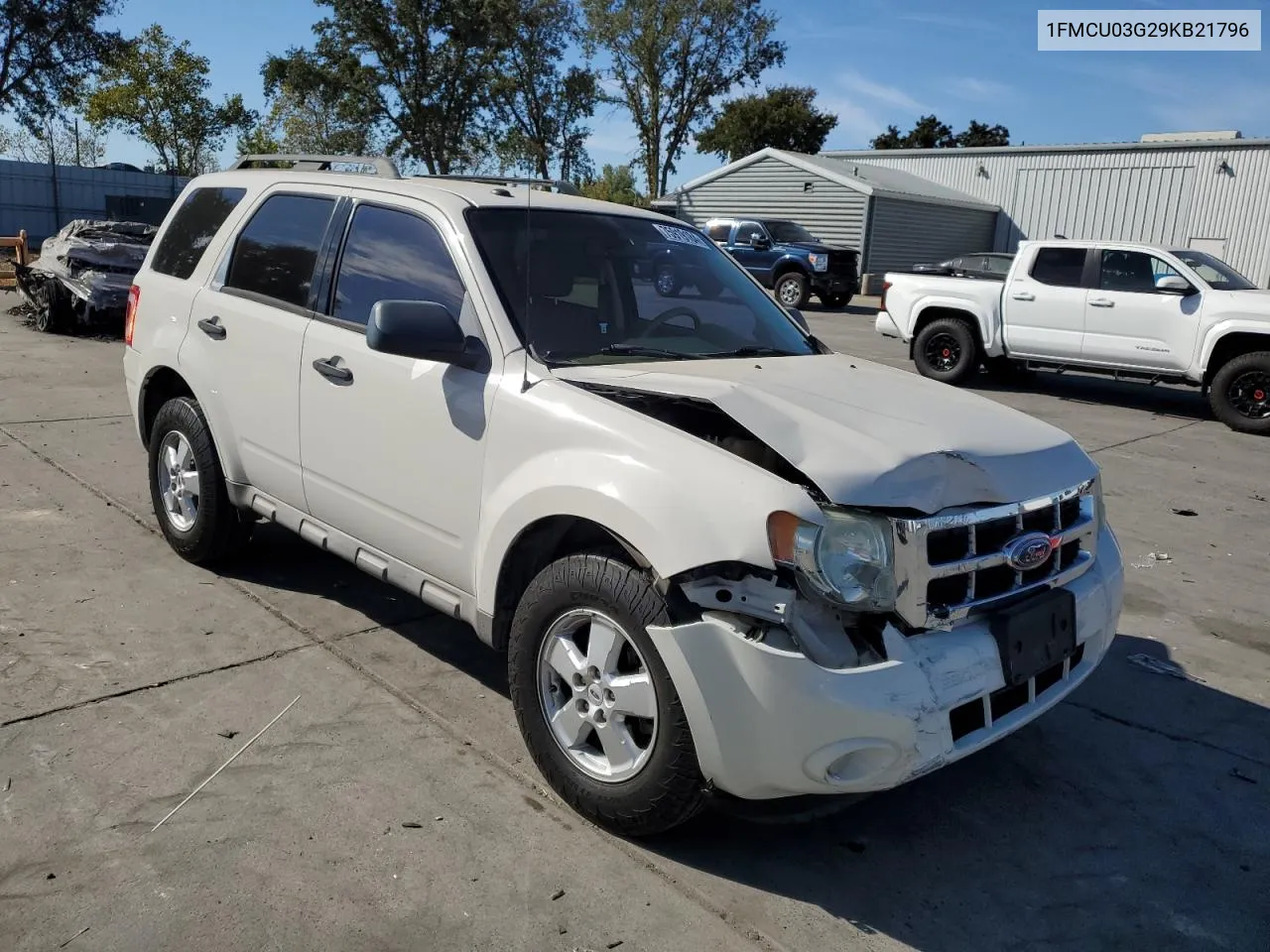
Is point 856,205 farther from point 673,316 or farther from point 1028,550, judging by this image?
point 1028,550

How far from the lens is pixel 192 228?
5211mm

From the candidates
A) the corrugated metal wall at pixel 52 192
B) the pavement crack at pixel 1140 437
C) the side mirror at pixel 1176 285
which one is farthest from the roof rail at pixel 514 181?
the corrugated metal wall at pixel 52 192

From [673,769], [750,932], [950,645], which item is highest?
[950,645]

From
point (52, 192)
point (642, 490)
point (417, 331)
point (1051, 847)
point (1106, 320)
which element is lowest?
point (1051, 847)

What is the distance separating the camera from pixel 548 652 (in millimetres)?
3176

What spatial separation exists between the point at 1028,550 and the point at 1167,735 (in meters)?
1.47

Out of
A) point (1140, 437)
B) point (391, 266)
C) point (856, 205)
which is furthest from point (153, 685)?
point (856, 205)

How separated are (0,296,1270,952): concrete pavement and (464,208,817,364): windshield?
1388 mm

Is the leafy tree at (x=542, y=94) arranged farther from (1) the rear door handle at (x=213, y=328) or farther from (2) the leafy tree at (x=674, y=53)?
(1) the rear door handle at (x=213, y=328)

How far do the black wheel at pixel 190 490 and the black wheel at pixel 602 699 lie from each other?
86.6 inches

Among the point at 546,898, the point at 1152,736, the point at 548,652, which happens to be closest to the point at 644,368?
the point at 548,652

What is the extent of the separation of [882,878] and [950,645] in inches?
28.2

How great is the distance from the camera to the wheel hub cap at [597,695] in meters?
2.93

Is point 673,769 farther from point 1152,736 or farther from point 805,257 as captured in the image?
point 805,257
